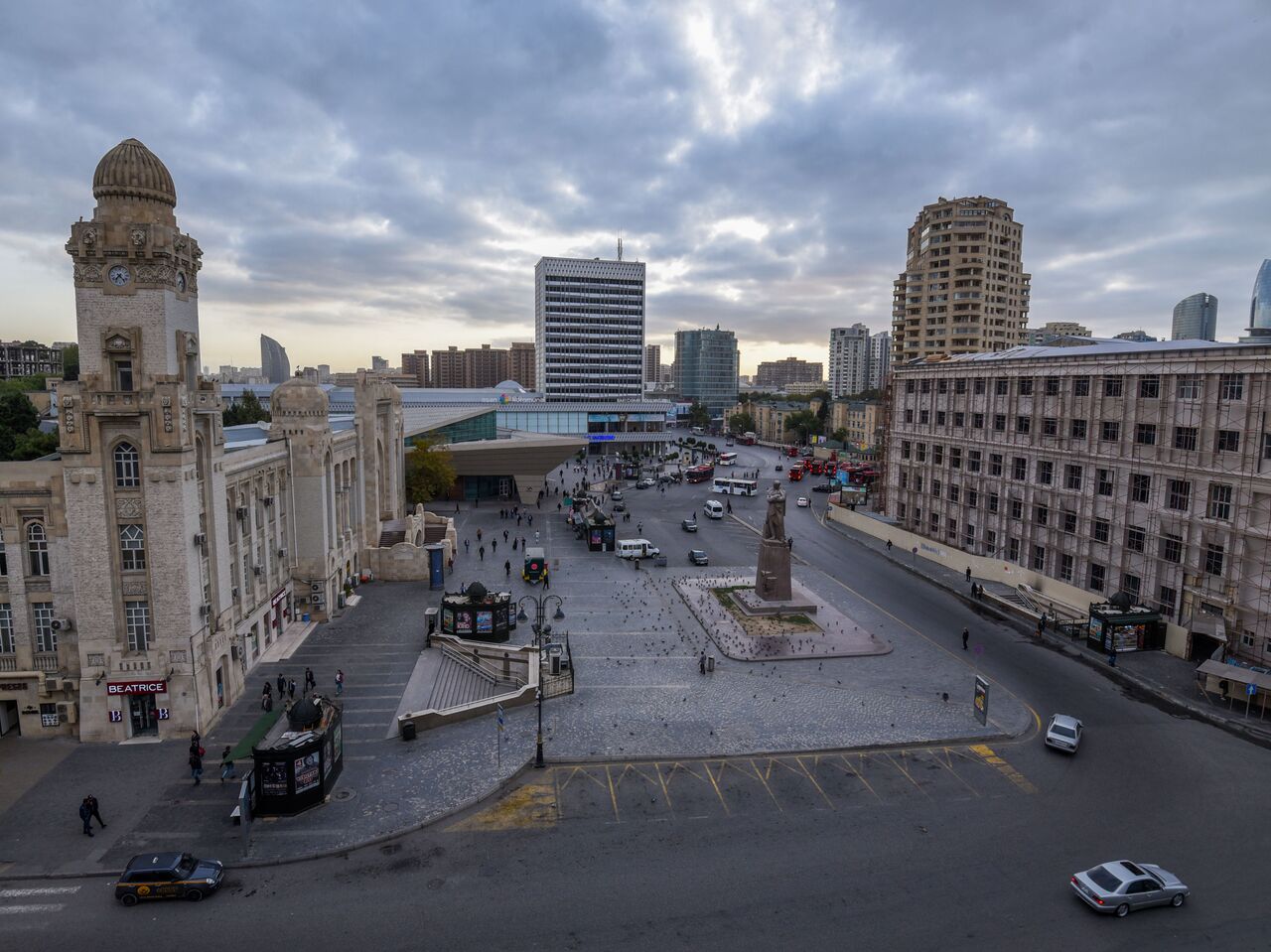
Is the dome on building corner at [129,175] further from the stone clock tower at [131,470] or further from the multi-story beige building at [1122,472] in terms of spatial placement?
the multi-story beige building at [1122,472]

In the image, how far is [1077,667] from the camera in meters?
36.7

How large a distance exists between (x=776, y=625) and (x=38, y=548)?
3451 cm

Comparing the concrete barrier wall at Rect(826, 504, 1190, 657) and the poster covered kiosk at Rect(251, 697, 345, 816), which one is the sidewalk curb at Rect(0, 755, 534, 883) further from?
the concrete barrier wall at Rect(826, 504, 1190, 657)

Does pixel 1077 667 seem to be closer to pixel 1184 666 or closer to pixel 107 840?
pixel 1184 666

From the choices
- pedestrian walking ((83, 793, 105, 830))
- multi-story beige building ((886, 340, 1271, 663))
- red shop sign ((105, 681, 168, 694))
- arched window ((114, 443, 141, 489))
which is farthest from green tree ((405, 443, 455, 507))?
pedestrian walking ((83, 793, 105, 830))

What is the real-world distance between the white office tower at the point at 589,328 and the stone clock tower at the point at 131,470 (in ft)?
453

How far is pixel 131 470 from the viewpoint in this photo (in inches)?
1075

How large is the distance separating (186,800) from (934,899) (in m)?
23.1

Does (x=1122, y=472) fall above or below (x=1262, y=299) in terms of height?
below

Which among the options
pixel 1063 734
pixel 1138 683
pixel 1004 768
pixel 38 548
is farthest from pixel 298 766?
pixel 1138 683

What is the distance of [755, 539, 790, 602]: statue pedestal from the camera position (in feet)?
148

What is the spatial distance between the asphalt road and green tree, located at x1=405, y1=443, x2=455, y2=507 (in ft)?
167

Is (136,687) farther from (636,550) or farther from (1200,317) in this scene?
(1200,317)

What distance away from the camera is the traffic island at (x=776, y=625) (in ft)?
125
